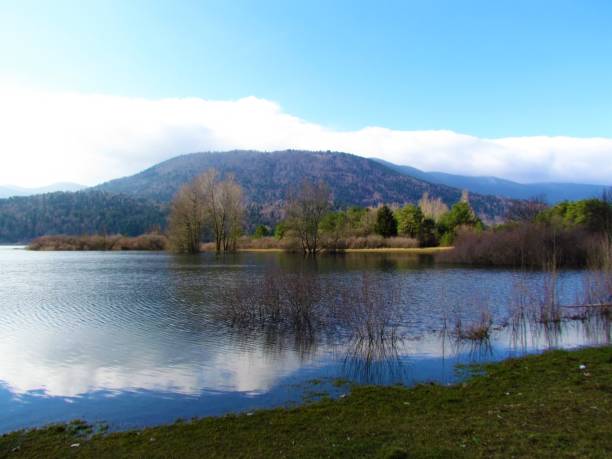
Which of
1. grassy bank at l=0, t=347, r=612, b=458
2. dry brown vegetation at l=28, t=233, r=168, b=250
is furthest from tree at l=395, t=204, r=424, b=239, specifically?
grassy bank at l=0, t=347, r=612, b=458

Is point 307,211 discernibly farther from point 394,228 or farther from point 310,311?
point 310,311

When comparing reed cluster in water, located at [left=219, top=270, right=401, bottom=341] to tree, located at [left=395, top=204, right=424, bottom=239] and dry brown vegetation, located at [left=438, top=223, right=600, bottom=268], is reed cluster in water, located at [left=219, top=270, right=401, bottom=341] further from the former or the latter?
tree, located at [left=395, top=204, right=424, bottom=239]

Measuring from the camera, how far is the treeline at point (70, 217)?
167750 millimetres

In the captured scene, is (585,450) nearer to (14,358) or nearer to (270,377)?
(270,377)

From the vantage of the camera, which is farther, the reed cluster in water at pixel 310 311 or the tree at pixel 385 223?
the tree at pixel 385 223

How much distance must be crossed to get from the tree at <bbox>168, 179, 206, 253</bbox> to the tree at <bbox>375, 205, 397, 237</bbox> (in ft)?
126

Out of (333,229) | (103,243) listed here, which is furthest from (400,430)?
(103,243)

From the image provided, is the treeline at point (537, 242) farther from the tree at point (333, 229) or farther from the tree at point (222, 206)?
the tree at point (222, 206)

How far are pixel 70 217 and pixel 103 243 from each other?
76600mm

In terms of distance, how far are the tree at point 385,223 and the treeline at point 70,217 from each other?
97537 millimetres

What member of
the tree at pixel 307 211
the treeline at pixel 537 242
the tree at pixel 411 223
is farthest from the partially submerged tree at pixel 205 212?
the treeline at pixel 537 242

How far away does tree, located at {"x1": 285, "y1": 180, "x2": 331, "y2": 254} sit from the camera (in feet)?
Result: 261

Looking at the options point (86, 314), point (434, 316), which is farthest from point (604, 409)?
point (86, 314)

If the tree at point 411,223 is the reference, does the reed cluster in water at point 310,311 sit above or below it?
below
